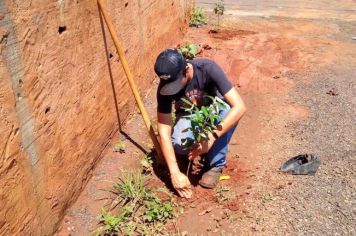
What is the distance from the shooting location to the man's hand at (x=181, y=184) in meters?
3.27

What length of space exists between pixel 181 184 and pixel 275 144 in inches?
54.5

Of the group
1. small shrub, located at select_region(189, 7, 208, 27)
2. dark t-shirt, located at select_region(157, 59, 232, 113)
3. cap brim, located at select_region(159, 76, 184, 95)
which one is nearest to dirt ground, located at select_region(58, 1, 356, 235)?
small shrub, located at select_region(189, 7, 208, 27)

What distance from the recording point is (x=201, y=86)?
3348mm

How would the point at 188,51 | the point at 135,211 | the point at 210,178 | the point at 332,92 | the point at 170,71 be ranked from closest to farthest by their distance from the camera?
the point at 170,71
the point at 135,211
the point at 210,178
the point at 332,92
the point at 188,51

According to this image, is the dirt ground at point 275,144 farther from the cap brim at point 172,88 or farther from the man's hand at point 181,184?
the cap brim at point 172,88

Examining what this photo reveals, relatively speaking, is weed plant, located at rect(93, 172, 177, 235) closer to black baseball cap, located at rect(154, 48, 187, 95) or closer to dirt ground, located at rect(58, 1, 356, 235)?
dirt ground, located at rect(58, 1, 356, 235)

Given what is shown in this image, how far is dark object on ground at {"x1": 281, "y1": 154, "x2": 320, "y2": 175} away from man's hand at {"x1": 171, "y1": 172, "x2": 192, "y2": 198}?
0.92 metres

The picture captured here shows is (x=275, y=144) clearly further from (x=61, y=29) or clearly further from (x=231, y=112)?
(x=61, y=29)

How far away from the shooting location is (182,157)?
154 inches

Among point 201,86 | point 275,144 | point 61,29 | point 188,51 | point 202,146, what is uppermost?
point 61,29

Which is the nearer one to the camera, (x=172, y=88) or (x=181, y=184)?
(x=172, y=88)

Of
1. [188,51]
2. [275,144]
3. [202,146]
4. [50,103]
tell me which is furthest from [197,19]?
[50,103]

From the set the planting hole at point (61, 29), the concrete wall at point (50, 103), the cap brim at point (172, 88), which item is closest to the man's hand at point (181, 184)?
the cap brim at point (172, 88)

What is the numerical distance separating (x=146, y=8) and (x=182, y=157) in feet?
7.23
